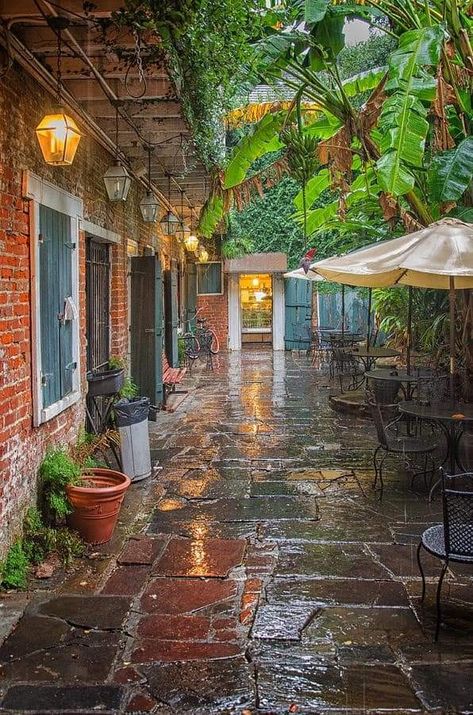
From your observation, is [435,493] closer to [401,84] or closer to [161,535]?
[161,535]

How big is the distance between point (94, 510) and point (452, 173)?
4.17 m

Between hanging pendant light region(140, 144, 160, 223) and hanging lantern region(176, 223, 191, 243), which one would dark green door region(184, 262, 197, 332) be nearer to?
hanging lantern region(176, 223, 191, 243)

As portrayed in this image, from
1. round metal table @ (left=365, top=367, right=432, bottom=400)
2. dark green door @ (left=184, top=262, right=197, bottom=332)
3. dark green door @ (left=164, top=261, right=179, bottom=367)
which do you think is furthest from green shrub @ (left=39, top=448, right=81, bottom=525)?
dark green door @ (left=184, top=262, right=197, bottom=332)

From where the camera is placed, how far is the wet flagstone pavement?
3053 millimetres

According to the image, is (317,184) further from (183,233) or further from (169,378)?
(183,233)

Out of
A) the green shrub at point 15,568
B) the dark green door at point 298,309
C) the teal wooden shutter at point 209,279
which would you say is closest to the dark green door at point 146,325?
the green shrub at point 15,568

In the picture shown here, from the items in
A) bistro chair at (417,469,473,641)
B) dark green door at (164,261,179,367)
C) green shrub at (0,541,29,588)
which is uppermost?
dark green door at (164,261,179,367)

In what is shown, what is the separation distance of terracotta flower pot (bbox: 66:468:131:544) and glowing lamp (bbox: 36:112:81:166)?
2.41m

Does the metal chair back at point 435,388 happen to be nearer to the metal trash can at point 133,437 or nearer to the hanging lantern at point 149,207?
the metal trash can at point 133,437

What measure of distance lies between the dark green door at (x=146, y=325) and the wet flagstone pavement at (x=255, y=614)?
110 inches

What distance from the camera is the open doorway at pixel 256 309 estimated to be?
859 inches

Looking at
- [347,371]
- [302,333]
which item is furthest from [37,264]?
[302,333]

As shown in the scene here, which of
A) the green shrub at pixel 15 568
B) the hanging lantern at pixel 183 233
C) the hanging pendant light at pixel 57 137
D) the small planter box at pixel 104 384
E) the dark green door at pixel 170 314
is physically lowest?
the green shrub at pixel 15 568

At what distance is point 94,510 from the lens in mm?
4852
